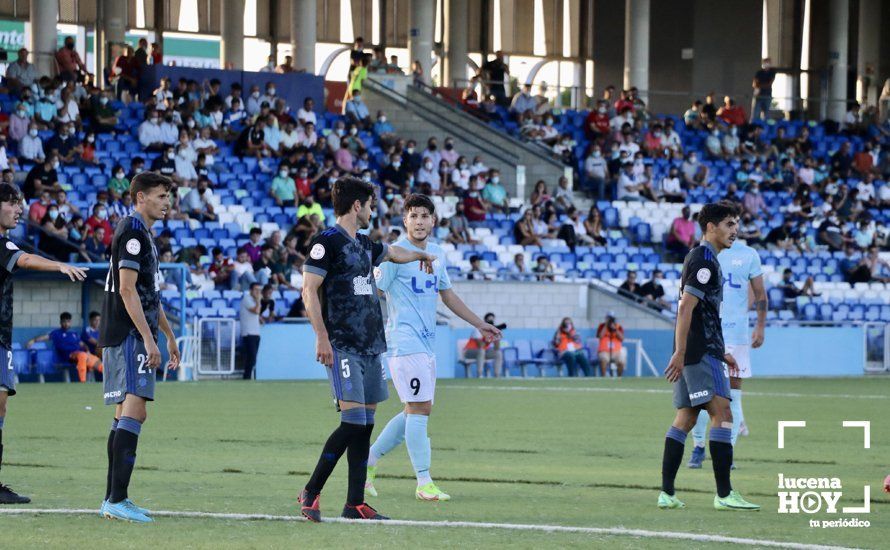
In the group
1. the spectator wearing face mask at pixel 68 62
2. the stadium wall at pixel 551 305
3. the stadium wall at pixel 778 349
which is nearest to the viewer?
the stadium wall at pixel 778 349

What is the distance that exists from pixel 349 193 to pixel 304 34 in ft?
98.1

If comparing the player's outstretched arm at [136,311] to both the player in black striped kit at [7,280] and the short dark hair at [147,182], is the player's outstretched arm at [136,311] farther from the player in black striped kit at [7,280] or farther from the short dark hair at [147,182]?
the player in black striped kit at [7,280]

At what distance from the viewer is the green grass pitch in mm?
8117

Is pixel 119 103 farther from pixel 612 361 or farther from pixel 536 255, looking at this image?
pixel 612 361

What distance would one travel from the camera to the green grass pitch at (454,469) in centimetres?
812

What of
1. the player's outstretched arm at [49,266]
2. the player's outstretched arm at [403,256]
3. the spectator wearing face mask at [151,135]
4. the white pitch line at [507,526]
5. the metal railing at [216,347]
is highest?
the spectator wearing face mask at [151,135]

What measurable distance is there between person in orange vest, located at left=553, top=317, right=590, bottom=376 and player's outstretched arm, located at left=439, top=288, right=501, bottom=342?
18.5 meters

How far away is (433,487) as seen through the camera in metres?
9.88

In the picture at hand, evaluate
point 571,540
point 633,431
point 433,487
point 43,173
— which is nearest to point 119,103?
point 43,173

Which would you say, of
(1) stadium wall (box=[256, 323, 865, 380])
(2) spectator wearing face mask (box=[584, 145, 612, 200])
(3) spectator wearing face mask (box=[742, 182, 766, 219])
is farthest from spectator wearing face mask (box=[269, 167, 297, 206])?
(3) spectator wearing face mask (box=[742, 182, 766, 219])

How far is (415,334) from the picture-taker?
404 inches

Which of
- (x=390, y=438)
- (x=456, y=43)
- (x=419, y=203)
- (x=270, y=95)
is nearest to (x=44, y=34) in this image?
(x=270, y=95)

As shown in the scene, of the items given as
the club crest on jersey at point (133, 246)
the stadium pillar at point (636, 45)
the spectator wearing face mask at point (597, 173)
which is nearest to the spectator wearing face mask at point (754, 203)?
the spectator wearing face mask at point (597, 173)

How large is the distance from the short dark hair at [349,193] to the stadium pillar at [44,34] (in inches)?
1039
